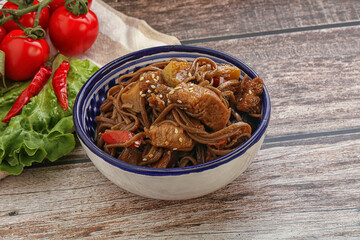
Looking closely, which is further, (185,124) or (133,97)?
(133,97)

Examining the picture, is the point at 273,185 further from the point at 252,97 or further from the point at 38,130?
the point at 38,130

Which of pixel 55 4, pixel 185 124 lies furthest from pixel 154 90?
pixel 55 4

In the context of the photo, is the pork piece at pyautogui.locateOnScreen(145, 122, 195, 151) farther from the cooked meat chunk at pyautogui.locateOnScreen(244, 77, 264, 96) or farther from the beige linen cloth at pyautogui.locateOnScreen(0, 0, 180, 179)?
the beige linen cloth at pyautogui.locateOnScreen(0, 0, 180, 179)

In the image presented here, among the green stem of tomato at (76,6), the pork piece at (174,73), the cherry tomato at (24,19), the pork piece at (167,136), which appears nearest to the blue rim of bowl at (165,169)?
the pork piece at (167,136)

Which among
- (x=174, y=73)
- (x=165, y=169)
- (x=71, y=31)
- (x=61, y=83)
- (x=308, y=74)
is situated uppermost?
(x=174, y=73)

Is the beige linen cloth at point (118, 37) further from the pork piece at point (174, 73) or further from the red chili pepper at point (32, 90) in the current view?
the pork piece at point (174, 73)

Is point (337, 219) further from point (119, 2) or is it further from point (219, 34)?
point (119, 2)

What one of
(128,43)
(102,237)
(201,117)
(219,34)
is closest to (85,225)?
(102,237)

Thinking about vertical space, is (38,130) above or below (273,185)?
above

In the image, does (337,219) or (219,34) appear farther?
(219,34)
